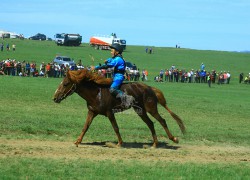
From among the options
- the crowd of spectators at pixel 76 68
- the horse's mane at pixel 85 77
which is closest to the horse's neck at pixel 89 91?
the horse's mane at pixel 85 77

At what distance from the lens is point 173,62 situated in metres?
83.4

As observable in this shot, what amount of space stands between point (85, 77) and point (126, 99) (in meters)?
1.25

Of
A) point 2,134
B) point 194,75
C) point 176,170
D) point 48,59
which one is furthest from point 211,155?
point 48,59

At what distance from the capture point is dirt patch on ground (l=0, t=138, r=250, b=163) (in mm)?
11922

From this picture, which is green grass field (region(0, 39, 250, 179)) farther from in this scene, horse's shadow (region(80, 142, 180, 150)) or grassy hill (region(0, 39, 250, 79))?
grassy hill (region(0, 39, 250, 79))

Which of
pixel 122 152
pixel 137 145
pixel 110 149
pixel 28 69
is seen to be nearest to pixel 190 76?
pixel 28 69

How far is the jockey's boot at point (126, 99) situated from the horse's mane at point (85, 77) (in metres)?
0.53

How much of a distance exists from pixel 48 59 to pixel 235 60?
146 ft

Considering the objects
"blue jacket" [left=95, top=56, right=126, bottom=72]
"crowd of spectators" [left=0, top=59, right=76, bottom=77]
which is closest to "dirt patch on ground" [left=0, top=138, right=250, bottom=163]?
"blue jacket" [left=95, top=56, right=126, bottom=72]

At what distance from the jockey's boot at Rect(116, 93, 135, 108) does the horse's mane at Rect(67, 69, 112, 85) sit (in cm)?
53

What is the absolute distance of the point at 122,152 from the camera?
12906 mm

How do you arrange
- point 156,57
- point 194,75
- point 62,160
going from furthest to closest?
point 156,57
point 194,75
point 62,160

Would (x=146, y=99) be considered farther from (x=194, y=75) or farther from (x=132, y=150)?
(x=194, y=75)

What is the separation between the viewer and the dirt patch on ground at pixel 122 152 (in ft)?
39.1
